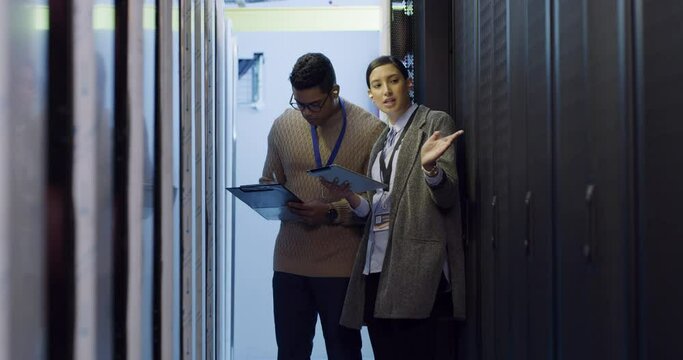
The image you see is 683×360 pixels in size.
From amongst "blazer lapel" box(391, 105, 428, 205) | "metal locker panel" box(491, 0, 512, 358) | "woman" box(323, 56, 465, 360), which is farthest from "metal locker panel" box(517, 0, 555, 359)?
"blazer lapel" box(391, 105, 428, 205)

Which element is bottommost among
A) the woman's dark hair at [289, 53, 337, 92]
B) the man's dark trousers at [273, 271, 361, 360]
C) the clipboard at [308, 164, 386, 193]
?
the man's dark trousers at [273, 271, 361, 360]

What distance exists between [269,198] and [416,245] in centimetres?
48

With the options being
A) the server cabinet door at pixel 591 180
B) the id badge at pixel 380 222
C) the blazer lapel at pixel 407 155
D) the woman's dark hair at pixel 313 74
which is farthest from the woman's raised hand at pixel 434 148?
the server cabinet door at pixel 591 180

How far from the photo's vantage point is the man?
283cm

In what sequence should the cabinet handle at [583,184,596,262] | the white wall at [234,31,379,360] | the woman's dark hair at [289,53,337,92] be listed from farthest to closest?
1. the white wall at [234,31,379,360]
2. the woman's dark hair at [289,53,337,92]
3. the cabinet handle at [583,184,596,262]

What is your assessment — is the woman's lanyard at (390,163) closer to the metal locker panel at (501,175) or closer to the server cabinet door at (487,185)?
the server cabinet door at (487,185)

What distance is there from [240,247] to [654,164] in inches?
150

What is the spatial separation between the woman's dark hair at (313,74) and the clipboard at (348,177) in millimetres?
388

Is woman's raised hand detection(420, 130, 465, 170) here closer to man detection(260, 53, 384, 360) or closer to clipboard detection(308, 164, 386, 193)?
clipboard detection(308, 164, 386, 193)

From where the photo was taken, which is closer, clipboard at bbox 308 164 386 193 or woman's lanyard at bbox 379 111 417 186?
clipboard at bbox 308 164 386 193

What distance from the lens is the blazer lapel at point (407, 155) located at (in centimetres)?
275

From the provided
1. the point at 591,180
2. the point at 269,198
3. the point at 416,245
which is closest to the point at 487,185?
the point at 416,245

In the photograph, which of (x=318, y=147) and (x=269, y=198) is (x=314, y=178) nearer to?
(x=318, y=147)

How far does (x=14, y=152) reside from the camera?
1.01 meters
